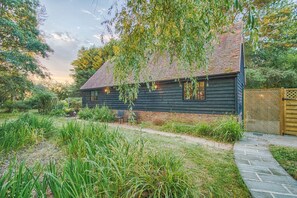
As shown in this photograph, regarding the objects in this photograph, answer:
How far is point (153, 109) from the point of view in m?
10.7

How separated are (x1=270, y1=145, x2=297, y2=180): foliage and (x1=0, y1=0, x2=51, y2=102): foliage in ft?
37.9

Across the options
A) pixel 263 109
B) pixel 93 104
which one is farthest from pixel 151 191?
pixel 93 104

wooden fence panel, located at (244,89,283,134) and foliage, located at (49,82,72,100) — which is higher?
foliage, located at (49,82,72,100)

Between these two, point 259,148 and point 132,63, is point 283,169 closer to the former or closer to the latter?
point 259,148

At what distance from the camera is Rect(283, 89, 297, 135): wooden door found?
668cm

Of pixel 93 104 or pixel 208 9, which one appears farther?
pixel 93 104

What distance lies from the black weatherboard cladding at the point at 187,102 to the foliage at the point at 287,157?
293 centimetres

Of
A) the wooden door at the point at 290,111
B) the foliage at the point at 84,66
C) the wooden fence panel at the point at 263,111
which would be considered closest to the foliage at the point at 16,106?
the foliage at the point at 84,66

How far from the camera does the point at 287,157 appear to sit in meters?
4.14

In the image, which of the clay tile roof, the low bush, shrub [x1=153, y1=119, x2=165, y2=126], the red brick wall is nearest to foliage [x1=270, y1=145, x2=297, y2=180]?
the low bush

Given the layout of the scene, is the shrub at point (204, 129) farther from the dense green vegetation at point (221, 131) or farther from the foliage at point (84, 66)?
the foliage at point (84, 66)

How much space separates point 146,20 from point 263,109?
7.77 m

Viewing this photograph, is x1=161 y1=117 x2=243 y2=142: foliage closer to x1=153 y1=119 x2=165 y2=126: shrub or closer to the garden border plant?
the garden border plant

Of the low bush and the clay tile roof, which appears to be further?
the clay tile roof
